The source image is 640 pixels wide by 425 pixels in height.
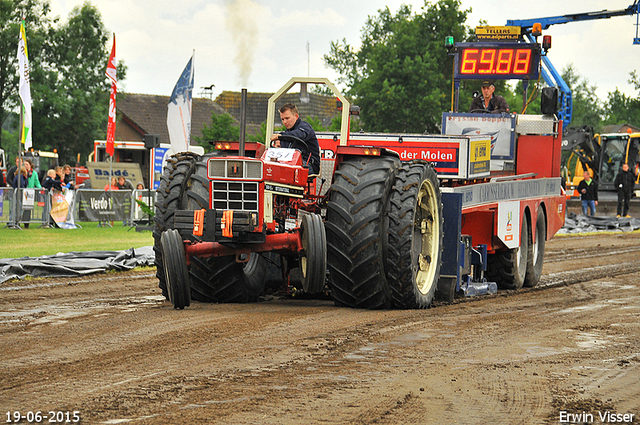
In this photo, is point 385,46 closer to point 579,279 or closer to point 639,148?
point 639,148

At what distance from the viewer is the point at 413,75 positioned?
177ft

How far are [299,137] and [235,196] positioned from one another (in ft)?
3.41

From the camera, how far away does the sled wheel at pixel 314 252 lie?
796cm

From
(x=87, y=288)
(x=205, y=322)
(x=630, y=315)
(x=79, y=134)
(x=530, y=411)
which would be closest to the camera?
(x=530, y=411)

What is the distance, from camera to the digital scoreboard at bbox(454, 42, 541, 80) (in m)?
14.5

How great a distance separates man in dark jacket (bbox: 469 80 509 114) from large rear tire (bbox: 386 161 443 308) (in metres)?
4.52

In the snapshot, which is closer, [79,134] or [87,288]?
[87,288]

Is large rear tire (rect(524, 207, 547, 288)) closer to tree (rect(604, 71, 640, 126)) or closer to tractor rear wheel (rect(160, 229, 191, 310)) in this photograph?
tractor rear wheel (rect(160, 229, 191, 310))

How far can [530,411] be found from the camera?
16.3 feet

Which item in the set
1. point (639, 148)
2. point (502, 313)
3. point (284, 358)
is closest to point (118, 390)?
point (284, 358)

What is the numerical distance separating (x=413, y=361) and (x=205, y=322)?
2.22m

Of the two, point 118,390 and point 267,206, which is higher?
point 267,206

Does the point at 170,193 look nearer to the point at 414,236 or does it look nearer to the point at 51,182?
the point at 414,236

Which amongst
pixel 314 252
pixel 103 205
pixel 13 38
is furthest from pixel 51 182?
pixel 13 38
